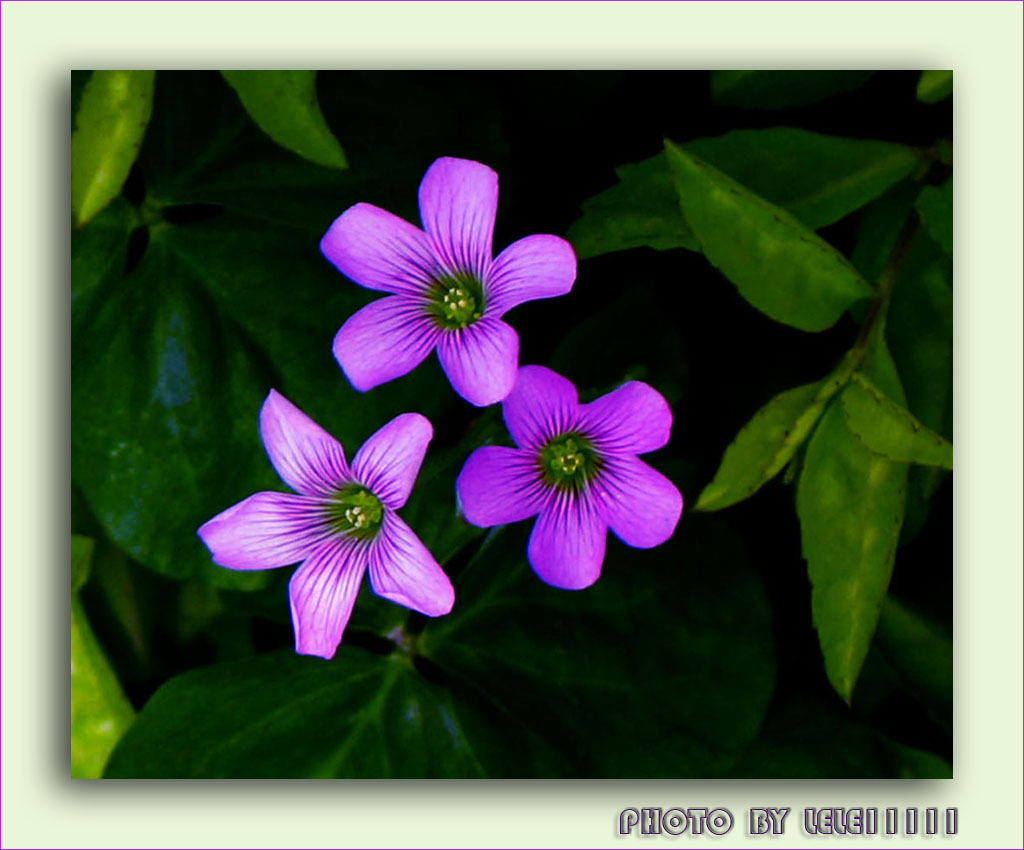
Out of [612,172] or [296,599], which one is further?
[612,172]

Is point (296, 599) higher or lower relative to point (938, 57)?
lower

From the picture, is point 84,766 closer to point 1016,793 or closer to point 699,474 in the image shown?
point 699,474

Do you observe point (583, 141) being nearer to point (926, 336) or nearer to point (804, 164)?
point (804, 164)

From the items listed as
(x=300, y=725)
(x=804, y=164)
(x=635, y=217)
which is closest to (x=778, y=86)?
(x=804, y=164)

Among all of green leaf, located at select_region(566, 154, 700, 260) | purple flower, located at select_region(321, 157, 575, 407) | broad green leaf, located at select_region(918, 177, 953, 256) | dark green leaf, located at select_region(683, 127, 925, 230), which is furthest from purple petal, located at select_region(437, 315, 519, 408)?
broad green leaf, located at select_region(918, 177, 953, 256)

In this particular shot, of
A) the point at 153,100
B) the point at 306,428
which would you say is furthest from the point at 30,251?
the point at 306,428

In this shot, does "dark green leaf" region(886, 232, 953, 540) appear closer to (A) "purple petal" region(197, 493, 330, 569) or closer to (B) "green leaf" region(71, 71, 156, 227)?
(A) "purple petal" region(197, 493, 330, 569)
